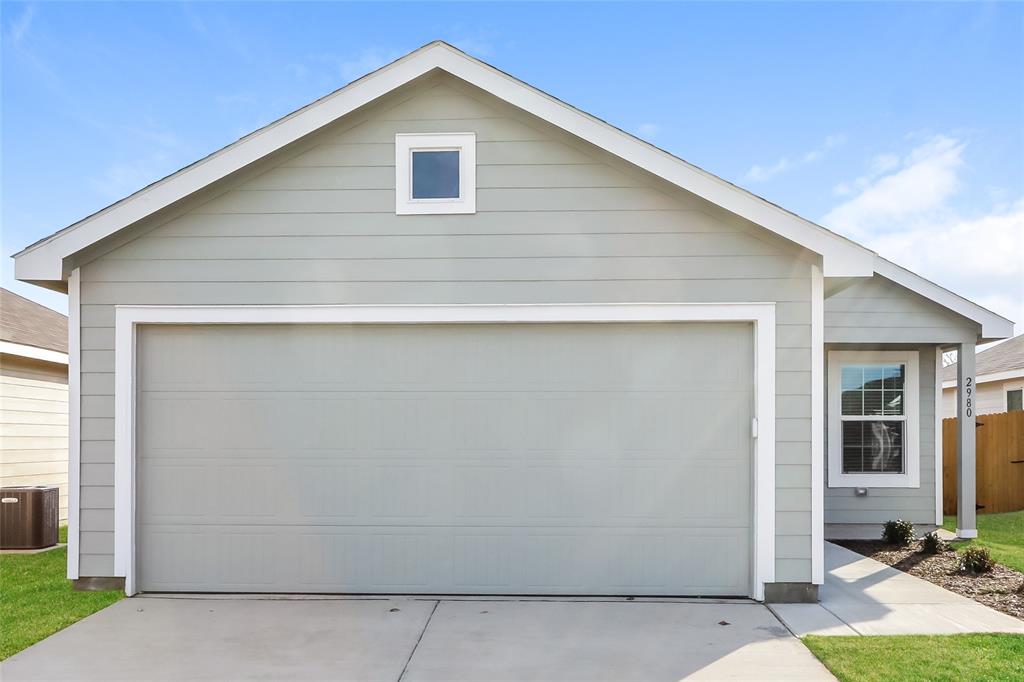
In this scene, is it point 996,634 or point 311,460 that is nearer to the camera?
point 996,634

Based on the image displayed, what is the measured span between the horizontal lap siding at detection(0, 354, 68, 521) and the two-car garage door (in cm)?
566

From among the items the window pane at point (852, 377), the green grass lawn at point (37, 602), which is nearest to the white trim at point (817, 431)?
the window pane at point (852, 377)

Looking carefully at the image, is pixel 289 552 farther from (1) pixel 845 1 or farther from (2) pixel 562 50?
(1) pixel 845 1

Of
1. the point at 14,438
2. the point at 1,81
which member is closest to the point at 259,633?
the point at 1,81

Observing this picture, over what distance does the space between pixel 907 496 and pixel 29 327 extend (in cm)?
1398

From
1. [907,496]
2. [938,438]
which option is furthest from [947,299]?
[907,496]

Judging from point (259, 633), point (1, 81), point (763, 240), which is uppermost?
point (1, 81)

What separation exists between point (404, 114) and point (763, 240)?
348 cm

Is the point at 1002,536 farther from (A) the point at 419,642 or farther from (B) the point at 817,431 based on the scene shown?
(A) the point at 419,642

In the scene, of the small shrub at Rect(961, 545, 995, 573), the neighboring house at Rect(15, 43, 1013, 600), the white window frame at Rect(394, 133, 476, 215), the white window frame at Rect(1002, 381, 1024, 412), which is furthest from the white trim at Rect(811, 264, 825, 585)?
the white window frame at Rect(1002, 381, 1024, 412)

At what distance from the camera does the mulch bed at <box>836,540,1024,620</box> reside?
643 cm

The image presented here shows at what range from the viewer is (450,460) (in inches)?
258

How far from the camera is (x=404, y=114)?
6613mm

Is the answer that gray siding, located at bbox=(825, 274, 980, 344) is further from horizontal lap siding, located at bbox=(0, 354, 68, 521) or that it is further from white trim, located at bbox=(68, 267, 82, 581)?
horizontal lap siding, located at bbox=(0, 354, 68, 521)
